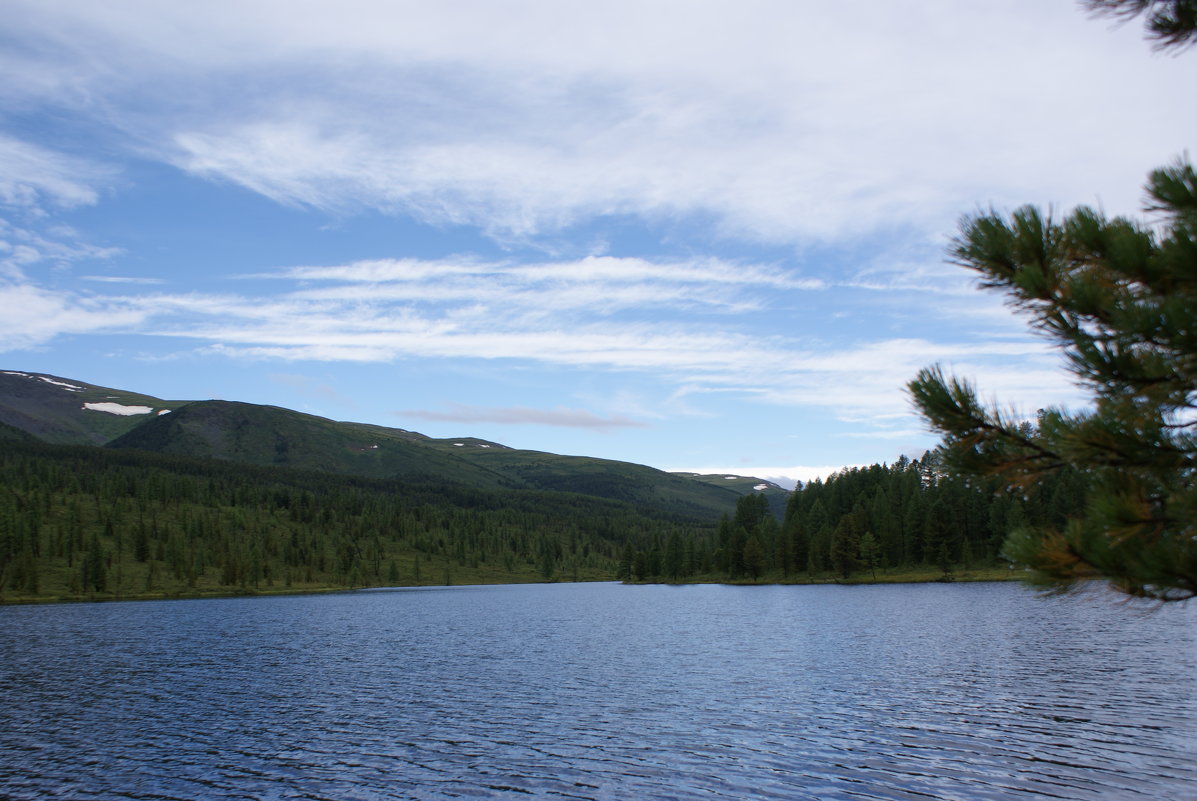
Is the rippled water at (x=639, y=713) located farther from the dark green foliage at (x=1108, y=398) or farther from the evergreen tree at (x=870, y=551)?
the evergreen tree at (x=870, y=551)

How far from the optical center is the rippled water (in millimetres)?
35688

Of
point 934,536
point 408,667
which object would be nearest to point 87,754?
point 408,667

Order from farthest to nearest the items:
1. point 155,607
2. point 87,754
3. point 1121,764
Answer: point 155,607 < point 87,754 < point 1121,764

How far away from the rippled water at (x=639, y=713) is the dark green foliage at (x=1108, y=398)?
48.5 inches

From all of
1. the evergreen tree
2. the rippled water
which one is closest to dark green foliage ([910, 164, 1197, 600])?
the rippled water

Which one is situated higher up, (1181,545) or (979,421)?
(979,421)

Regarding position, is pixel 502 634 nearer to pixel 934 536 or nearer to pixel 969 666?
pixel 969 666

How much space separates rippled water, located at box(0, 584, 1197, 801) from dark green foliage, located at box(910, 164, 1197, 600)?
1.23m

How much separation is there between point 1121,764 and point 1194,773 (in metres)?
2.75

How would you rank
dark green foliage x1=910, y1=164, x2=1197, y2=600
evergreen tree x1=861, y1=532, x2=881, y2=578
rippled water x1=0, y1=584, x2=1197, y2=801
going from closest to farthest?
dark green foliage x1=910, y1=164, x2=1197, y2=600, rippled water x1=0, y1=584, x2=1197, y2=801, evergreen tree x1=861, y1=532, x2=881, y2=578

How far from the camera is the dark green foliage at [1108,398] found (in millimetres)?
11133

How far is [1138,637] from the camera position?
74.2 metres

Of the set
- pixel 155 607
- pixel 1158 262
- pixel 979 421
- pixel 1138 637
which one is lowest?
pixel 155 607

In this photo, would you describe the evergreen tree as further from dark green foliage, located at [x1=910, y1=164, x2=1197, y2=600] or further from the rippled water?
dark green foliage, located at [x1=910, y1=164, x2=1197, y2=600]
